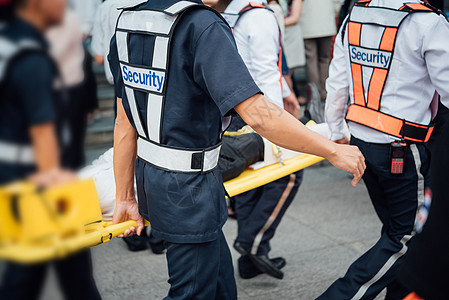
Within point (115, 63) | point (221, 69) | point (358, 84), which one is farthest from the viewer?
point (358, 84)

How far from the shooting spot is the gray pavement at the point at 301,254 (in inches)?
133

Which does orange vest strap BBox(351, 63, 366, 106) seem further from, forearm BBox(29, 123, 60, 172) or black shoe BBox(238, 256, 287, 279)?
forearm BBox(29, 123, 60, 172)

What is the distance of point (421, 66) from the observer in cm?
251

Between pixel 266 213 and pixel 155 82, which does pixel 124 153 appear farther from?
pixel 266 213

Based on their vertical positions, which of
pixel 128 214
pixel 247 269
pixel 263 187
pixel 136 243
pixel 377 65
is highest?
pixel 377 65

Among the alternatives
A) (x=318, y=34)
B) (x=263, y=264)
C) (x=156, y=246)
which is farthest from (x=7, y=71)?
(x=318, y=34)

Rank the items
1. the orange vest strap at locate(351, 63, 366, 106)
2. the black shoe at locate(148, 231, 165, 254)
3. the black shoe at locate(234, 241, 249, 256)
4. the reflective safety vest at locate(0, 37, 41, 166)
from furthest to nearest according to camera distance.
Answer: the black shoe at locate(148, 231, 165, 254), the black shoe at locate(234, 241, 249, 256), the orange vest strap at locate(351, 63, 366, 106), the reflective safety vest at locate(0, 37, 41, 166)

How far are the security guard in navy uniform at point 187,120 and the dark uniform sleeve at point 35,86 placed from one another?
97 centimetres

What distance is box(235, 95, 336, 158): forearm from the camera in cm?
176

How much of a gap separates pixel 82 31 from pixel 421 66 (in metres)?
2.03

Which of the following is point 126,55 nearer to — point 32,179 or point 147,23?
point 147,23

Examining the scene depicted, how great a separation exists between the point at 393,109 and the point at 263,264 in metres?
1.42

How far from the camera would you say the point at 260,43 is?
323 cm

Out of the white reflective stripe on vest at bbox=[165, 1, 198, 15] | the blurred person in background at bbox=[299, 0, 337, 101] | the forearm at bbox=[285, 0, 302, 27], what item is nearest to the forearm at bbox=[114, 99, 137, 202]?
the white reflective stripe on vest at bbox=[165, 1, 198, 15]
